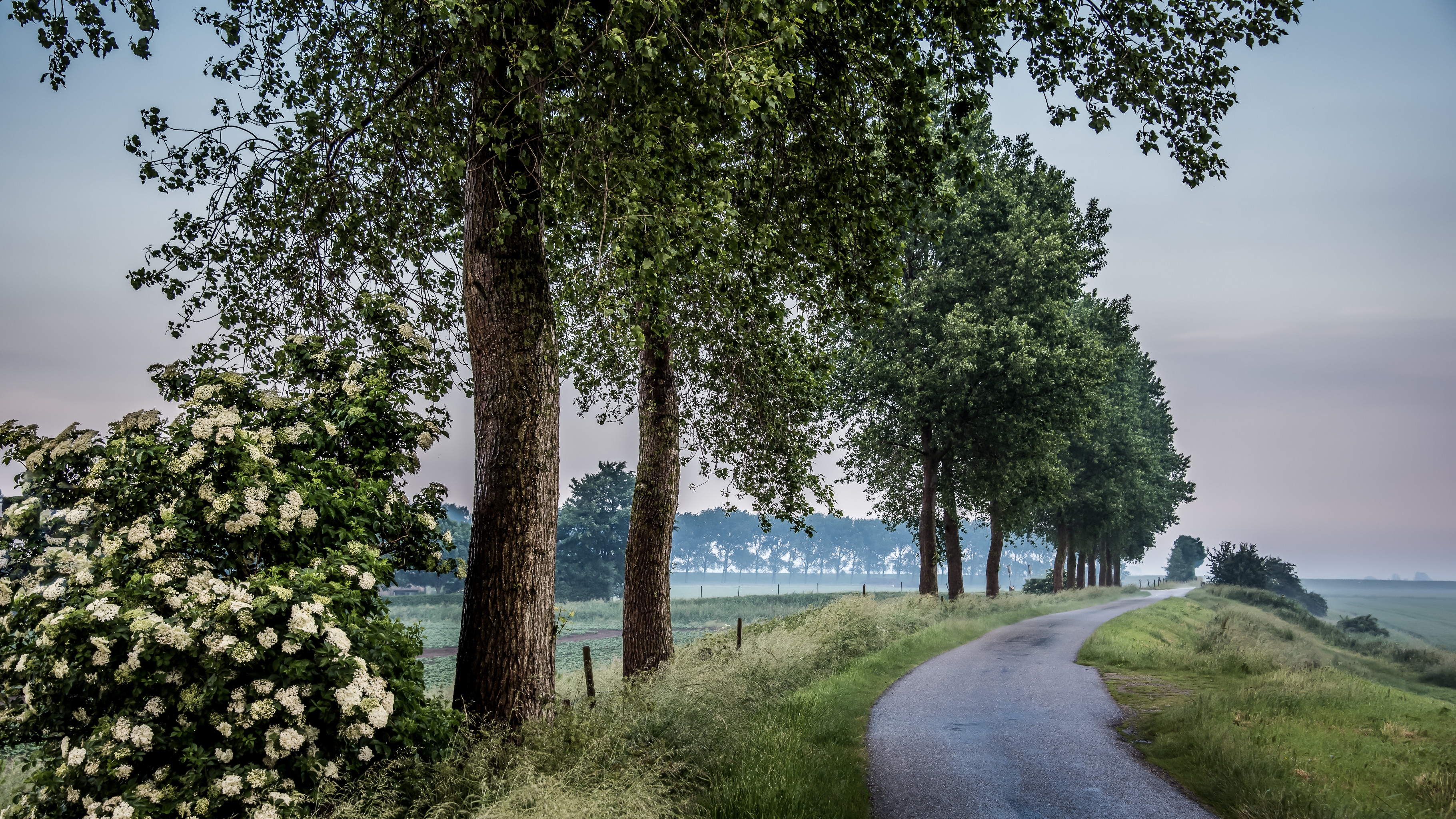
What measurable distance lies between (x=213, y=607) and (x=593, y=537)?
194 feet

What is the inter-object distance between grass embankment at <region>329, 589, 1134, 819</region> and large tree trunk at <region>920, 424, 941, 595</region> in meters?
12.8

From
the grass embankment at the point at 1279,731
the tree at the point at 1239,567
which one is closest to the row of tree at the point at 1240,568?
the tree at the point at 1239,567

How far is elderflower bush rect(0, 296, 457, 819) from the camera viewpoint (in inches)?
193

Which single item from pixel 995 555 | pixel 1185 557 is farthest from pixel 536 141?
pixel 1185 557

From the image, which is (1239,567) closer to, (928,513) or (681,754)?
(928,513)

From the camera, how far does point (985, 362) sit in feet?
82.4

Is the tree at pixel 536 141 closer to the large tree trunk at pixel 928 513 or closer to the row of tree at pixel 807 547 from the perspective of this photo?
the large tree trunk at pixel 928 513

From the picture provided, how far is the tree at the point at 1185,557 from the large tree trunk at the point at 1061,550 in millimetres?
75230

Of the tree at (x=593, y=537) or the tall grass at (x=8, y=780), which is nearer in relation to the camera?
the tall grass at (x=8, y=780)

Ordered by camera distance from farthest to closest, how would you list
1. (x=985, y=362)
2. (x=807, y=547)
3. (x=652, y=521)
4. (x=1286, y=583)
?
(x=807, y=547), (x=1286, y=583), (x=985, y=362), (x=652, y=521)

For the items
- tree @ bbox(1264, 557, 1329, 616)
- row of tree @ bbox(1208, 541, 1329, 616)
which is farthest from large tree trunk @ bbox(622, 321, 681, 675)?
tree @ bbox(1264, 557, 1329, 616)

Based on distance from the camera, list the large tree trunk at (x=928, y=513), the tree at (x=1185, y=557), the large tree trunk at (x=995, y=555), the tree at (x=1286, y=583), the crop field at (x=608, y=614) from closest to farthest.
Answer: the large tree trunk at (x=928, y=513) → the large tree trunk at (x=995, y=555) → the crop field at (x=608, y=614) → the tree at (x=1286, y=583) → the tree at (x=1185, y=557)

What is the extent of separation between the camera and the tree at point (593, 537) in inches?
2477

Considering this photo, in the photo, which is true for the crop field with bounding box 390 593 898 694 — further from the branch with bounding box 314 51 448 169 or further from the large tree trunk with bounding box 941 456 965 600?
the branch with bounding box 314 51 448 169
